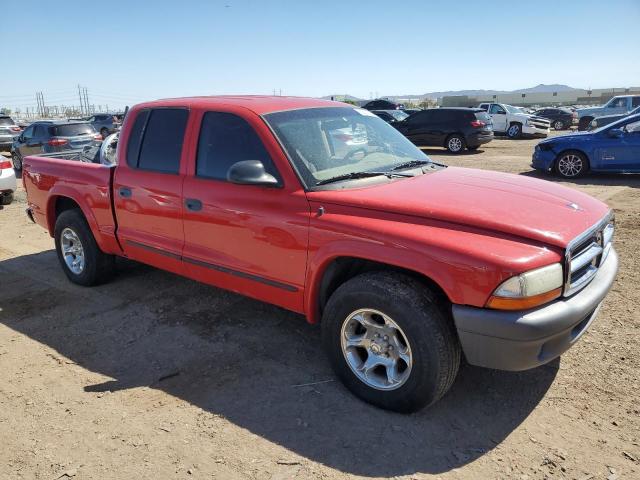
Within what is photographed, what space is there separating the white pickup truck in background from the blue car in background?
12.4 m

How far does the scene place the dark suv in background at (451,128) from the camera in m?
17.8

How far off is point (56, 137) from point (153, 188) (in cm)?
1262

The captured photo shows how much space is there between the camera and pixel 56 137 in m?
14.8

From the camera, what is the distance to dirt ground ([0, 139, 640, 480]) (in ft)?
8.71

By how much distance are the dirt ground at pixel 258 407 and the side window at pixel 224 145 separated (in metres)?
1.36

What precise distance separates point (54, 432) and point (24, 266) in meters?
3.85

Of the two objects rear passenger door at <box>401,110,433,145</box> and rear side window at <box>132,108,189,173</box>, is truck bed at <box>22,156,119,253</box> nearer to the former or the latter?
rear side window at <box>132,108,189,173</box>

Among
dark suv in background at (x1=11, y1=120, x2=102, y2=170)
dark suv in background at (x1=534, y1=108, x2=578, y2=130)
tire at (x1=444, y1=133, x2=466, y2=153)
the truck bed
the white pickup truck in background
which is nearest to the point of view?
the truck bed

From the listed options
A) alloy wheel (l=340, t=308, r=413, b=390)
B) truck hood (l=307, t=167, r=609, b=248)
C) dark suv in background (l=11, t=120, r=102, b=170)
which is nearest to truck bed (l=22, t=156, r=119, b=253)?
truck hood (l=307, t=167, r=609, b=248)

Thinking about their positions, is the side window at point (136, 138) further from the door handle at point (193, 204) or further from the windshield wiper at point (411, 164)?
the windshield wiper at point (411, 164)

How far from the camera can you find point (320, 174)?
11.2ft

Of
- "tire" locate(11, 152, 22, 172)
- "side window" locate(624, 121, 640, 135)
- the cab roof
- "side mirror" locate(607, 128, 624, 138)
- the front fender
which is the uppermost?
the cab roof

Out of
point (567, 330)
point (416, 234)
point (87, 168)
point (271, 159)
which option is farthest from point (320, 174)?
point (87, 168)

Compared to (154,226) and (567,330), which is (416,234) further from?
(154,226)
